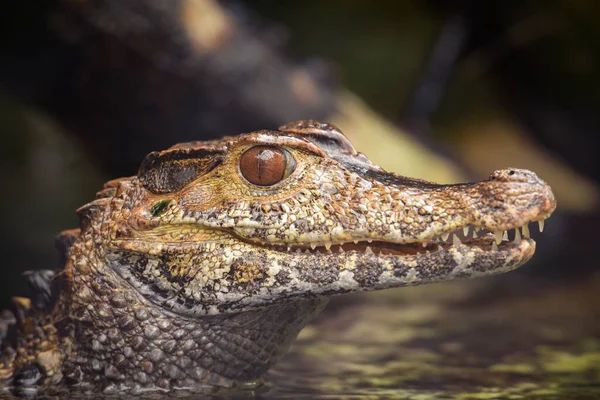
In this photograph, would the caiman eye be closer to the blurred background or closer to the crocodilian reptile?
the crocodilian reptile

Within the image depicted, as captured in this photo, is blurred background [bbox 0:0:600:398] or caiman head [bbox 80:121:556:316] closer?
caiman head [bbox 80:121:556:316]

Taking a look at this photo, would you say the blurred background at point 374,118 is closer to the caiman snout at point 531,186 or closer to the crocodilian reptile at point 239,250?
the crocodilian reptile at point 239,250

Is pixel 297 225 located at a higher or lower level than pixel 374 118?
lower

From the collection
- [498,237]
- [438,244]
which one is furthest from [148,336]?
[498,237]

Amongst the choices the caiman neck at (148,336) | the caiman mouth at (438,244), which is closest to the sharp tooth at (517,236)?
the caiman mouth at (438,244)

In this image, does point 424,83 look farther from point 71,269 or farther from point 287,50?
point 71,269

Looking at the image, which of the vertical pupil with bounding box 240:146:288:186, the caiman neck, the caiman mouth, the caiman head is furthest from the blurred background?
the vertical pupil with bounding box 240:146:288:186

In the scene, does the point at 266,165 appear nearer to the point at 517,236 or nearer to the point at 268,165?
the point at 268,165
